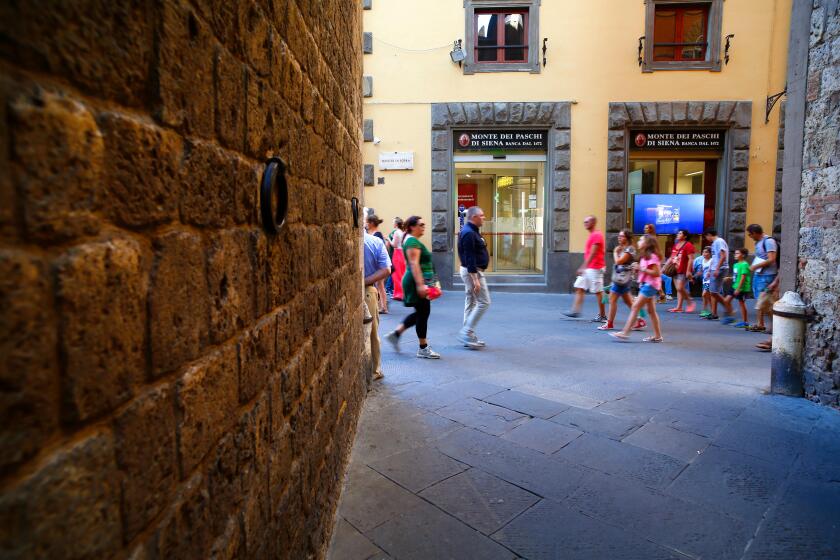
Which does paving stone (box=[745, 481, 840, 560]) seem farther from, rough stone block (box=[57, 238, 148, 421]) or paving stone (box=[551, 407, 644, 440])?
rough stone block (box=[57, 238, 148, 421])

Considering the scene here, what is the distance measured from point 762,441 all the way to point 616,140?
423 inches

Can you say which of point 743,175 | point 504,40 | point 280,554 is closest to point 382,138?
point 504,40

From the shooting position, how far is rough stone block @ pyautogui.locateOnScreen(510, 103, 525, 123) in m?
13.5

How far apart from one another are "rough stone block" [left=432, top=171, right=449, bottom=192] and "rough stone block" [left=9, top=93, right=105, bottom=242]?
42.9 ft

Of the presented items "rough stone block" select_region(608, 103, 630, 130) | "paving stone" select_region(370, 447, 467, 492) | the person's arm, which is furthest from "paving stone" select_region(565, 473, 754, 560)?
"rough stone block" select_region(608, 103, 630, 130)

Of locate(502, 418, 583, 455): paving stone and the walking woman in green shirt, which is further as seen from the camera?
the walking woman in green shirt

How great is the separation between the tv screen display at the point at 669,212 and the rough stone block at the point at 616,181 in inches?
33.0

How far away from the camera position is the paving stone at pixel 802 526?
273 cm

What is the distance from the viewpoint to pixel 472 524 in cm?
299

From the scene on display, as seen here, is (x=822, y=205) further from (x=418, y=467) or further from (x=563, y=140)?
(x=563, y=140)

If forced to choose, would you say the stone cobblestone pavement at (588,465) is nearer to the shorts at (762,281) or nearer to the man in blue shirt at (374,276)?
the man in blue shirt at (374,276)

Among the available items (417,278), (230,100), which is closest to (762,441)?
(417,278)

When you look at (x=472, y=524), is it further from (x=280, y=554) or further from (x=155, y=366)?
(x=155, y=366)

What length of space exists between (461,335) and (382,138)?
7.64m
